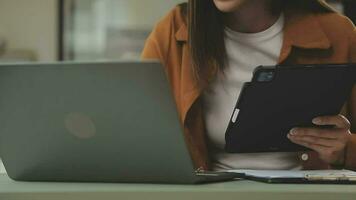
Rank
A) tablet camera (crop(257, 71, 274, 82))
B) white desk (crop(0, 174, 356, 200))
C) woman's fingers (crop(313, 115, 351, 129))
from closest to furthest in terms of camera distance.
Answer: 1. white desk (crop(0, 174, 356, 200))
2. tablet camera (crop(257, 71, 274, 82))
3. woman's fingers (crop(313, 115, 351, 129))

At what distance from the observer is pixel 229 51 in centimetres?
118

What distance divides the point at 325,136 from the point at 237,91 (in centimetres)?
28

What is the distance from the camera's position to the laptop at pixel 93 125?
1.94ft

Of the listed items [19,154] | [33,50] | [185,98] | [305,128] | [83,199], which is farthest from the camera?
[33,50]

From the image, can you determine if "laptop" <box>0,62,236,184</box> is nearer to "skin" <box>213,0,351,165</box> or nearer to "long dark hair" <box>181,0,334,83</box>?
"skin" <box>213,0,351,165</box>

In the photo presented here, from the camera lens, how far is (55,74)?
606mm

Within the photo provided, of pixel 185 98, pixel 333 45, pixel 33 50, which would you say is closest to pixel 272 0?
pixel 333 45

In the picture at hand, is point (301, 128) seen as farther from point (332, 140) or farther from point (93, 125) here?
point (93, 125)

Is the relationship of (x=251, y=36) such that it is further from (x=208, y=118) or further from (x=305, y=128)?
(x=305, y=128)

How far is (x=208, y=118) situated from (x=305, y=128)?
0.97 feet

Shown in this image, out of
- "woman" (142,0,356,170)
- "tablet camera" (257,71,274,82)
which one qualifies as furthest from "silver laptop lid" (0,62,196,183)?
"woman" (142,0,356,170)

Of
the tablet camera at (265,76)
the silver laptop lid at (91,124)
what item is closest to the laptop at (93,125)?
the silver laptop lid at (91,124)

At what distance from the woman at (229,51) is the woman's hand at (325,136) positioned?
11cm

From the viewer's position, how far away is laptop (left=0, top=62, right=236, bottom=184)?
0.59 m
